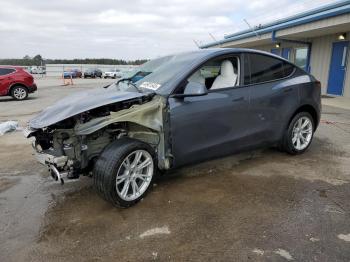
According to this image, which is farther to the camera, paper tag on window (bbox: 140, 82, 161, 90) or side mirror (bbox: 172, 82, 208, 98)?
paper tag on window (bbox: 140, 82, 161, 90)

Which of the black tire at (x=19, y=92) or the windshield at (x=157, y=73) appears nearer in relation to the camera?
the windshield at (x=157, y=73)

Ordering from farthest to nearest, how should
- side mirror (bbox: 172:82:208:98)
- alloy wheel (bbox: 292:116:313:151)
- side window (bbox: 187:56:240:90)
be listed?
alloy wheel (bbox: 292:116:313:151), side window (bbox: 187:56:240:90), side mirror (bbox: 172:82:208:98)

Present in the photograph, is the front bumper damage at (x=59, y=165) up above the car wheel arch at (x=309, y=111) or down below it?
below

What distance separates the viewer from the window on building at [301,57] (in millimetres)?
17406

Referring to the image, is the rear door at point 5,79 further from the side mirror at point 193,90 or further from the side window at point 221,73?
the side mirror at point 193,90

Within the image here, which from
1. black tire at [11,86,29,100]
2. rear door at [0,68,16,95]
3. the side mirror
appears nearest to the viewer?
the side mirror

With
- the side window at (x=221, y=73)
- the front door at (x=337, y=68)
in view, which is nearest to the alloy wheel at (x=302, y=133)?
the side window at (x=221, y=73)

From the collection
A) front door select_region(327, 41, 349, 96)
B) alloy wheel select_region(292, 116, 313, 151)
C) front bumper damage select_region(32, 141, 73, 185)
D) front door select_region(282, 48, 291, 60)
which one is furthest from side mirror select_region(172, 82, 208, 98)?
front door select_region(282, 48, 291, 60)

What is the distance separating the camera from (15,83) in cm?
1444

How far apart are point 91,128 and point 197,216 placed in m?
1.39

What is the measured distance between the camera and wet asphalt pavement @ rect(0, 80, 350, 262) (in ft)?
9.11

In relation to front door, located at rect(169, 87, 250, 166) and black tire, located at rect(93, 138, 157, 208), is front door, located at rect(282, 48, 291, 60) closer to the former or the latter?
front door, located at rect(169, 87, 250, 166)

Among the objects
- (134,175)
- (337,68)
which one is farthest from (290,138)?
(337,68)

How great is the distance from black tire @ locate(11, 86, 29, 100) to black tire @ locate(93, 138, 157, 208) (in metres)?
12.7
